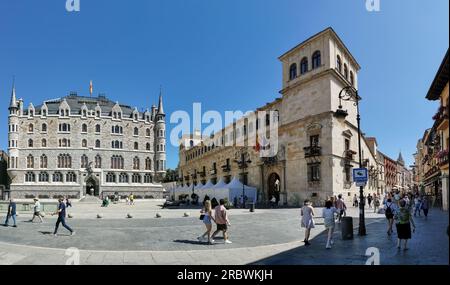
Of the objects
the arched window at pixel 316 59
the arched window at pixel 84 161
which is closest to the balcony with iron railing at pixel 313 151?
the arched window at pixel 316 59

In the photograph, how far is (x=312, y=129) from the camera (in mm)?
33594

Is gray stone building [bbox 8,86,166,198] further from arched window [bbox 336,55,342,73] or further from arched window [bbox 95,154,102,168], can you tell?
arched window [bbox 336,55,342,73]

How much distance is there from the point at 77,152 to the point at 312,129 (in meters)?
51.4

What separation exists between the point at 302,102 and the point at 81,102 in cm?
5522

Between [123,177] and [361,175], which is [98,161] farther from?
[361,175]

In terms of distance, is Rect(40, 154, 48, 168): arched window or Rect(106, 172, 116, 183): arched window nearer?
Rect(40, 154, 48, 168): arched window

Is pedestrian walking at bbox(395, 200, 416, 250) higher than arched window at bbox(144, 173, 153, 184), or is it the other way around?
pedestrian walking at bbox(395, 200, 416, 250)

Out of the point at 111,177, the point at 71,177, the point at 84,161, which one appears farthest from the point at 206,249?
the point at 71,177

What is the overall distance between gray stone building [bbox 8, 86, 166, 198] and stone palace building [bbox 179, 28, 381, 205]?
35.2m

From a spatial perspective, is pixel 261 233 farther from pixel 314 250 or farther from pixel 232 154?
pixel 232 154

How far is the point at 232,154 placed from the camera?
Answer: 5138cm

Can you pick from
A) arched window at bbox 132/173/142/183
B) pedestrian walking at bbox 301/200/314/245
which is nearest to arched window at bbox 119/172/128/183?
arched window at bbox 132/173/142/183

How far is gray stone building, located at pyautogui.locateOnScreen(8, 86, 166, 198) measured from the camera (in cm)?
6469
